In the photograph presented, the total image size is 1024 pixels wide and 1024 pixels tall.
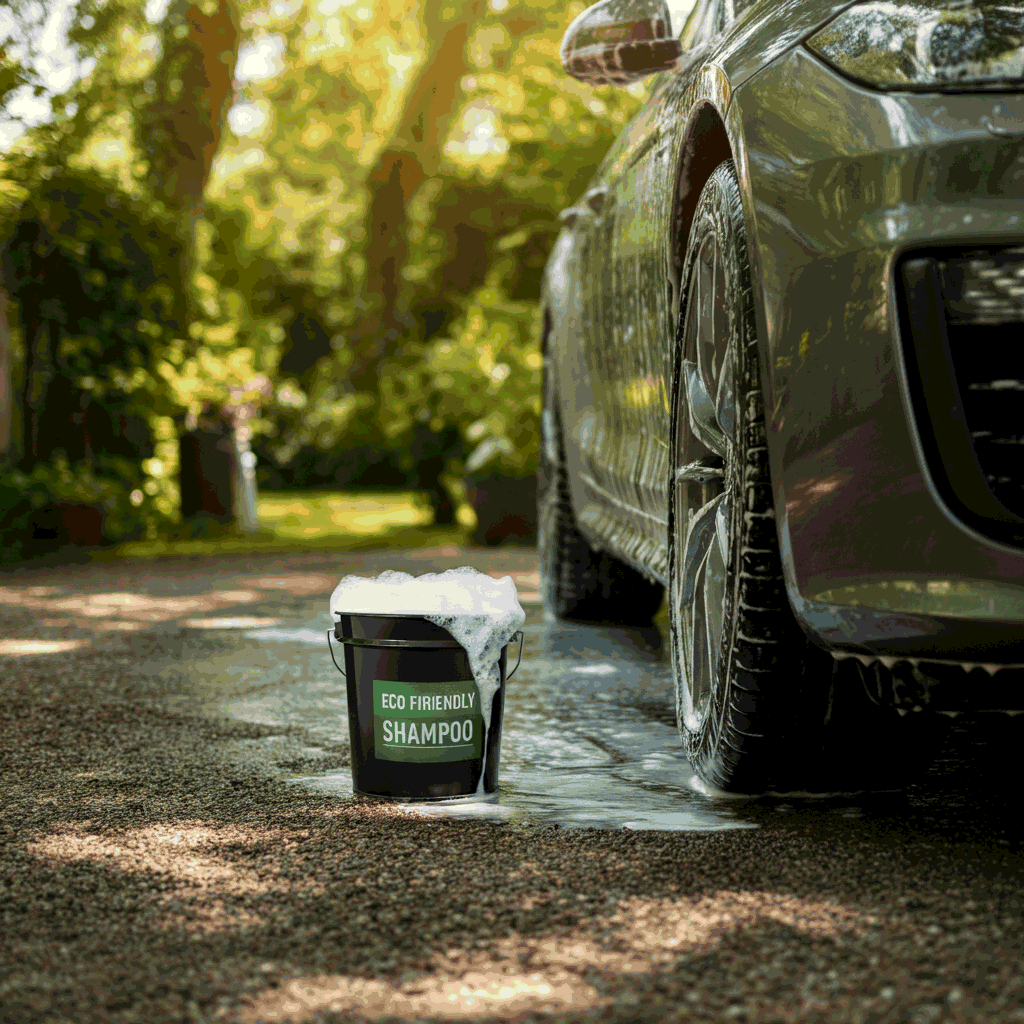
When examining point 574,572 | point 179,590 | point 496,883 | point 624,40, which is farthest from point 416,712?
point 179,590

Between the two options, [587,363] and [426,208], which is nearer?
[587,363]

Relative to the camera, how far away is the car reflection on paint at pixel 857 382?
6.07 feet

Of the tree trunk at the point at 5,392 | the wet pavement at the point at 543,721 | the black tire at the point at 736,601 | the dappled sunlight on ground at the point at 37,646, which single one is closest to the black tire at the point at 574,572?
the wet pavement at the point at 543,721

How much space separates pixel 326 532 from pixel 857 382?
32.0 ft

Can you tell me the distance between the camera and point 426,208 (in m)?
11.4

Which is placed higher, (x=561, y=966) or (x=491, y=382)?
(x=491, y=382)

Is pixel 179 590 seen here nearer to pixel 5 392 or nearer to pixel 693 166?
pixel 5 392

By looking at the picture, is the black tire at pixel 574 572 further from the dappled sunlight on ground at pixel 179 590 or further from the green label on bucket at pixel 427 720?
the green label on bucket at pixel 427 720

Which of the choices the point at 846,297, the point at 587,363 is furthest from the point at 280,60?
the point at 846,297

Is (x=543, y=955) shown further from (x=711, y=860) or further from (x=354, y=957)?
(x=711, y=860)

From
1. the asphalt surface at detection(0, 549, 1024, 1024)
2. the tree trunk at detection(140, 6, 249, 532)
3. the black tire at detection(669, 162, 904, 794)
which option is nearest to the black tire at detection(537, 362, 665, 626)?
the asphalt surface at detection(0, 549, 1024, 1024)

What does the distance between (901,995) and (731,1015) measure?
0.20m

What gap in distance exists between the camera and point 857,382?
6.28ft

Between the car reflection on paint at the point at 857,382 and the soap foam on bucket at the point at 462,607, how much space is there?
383mm
